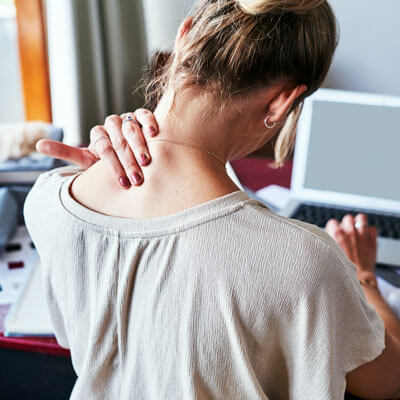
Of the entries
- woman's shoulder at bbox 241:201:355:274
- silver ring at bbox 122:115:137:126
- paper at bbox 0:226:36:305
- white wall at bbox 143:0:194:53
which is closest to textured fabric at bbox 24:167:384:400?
woman's shoulder at bbox 241:201:355:274

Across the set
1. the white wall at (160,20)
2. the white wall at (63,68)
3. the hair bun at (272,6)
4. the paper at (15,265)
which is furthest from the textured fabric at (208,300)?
the white wall at (160,20)

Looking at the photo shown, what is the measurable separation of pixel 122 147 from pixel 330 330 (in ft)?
1.19

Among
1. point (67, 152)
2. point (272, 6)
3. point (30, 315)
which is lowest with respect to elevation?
point (30, 315)

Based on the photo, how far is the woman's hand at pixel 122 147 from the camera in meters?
0.64

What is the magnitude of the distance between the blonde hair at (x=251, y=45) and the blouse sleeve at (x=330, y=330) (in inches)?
8.9

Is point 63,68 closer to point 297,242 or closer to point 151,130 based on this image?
point 151,130

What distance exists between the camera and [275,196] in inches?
52.2

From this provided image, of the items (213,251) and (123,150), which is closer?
(213,251)

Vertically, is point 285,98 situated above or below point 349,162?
above

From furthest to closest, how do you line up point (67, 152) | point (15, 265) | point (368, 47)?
point (368, 47)
point (15, 265)
point (67, 152)

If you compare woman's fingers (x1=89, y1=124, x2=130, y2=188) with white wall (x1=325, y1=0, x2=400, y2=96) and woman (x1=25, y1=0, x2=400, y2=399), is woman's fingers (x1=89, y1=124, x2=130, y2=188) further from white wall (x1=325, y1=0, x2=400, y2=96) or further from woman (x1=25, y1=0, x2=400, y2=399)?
white wall (x1=325, y1=0, x2=400, y2=96)

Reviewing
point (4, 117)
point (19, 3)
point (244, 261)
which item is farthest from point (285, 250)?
point (4, 117)

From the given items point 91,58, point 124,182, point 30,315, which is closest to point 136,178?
point 124,182

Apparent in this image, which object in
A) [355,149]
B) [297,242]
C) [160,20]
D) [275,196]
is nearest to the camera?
[297,242]
